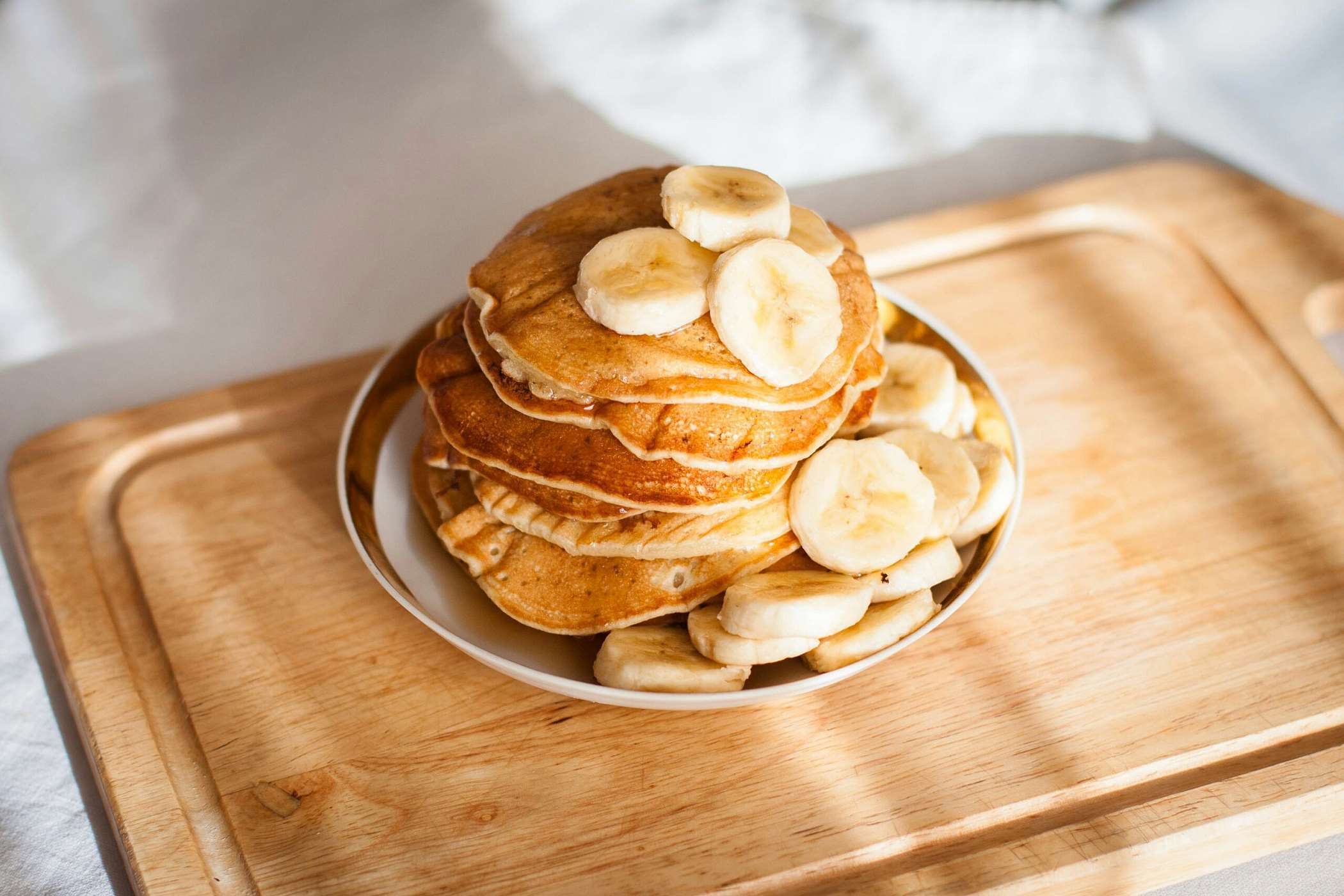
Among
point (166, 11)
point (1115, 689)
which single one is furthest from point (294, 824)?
point (166, 11)

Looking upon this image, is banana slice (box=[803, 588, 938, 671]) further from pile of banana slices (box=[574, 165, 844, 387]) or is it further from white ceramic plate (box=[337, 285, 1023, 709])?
pile of banana slices (box=[574, 165, 844, 387])

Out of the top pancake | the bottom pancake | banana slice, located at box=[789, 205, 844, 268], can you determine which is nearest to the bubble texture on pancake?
the bottom pancake

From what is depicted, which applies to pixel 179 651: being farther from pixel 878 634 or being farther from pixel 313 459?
pixel 878 634

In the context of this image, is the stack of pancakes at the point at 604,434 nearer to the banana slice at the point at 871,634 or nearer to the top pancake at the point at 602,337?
the top pancake at the point at 602,337

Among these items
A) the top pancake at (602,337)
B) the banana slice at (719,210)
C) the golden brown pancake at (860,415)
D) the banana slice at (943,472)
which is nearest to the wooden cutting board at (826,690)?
the banana slice at (943,472)

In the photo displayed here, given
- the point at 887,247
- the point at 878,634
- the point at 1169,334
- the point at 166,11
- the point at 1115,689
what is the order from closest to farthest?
1. the point at 878,634
2. the point at 1115,689
3. the point at 1169,334
4. the point at 887,247
5. the point at 166,11

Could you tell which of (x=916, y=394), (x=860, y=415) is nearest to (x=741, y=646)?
(x=860, y=415)
